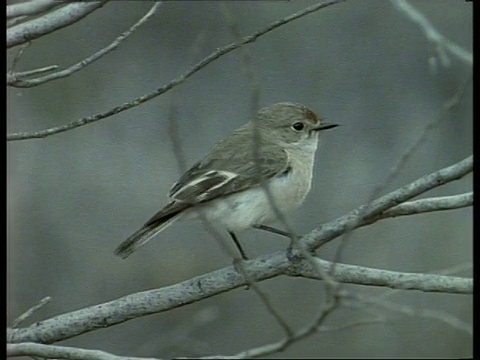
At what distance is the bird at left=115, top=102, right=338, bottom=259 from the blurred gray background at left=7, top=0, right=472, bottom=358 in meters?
0.02

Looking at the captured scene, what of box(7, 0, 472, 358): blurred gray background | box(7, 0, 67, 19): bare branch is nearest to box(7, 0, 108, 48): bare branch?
box(7, 0, 67, 19): bare branch

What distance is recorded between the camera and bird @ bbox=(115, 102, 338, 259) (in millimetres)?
937

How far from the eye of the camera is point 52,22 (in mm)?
761

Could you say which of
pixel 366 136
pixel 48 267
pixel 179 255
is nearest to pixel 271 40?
pixel 366 136

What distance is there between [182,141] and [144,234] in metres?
0.11

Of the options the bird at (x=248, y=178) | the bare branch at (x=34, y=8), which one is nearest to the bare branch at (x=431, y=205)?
the bird at (x=248, y=178)

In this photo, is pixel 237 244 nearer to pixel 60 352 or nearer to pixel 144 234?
pixel 144 234

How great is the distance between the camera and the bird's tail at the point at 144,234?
915mm

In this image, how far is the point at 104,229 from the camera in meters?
0.98

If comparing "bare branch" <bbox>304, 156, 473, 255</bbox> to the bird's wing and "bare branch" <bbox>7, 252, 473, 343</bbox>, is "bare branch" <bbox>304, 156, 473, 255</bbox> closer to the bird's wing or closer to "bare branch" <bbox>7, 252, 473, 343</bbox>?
"bare branch" <bbox>7, 252, 473, 343</bbox>

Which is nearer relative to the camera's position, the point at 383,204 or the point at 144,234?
the point at 383,204

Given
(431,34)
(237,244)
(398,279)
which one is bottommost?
(398,279)

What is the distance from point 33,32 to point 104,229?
29 cm

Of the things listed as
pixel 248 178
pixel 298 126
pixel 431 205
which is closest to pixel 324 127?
pixel 298 126
